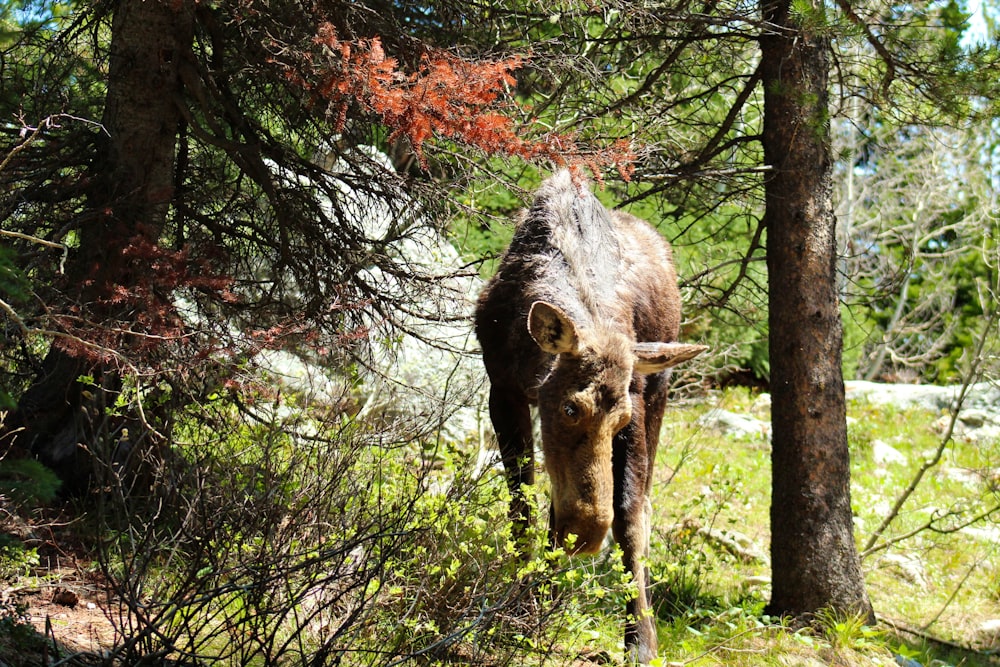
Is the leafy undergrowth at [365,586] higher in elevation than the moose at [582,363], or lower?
lower

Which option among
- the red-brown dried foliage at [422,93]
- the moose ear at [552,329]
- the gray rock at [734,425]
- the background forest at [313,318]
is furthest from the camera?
the gray rock at [734,425]

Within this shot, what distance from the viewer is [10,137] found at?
5602 mm

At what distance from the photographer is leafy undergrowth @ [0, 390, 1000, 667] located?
3834mm

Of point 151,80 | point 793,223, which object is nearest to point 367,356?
point 151,80

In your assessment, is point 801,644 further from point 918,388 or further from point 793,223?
point 918,388

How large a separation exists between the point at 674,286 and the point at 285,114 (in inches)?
132

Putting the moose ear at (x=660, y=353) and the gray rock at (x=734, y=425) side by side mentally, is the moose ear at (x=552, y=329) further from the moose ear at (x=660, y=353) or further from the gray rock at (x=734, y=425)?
→ the gray rock at (x=734, y=425)

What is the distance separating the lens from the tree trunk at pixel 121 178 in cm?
548

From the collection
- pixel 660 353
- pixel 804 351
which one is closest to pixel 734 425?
pixel 804 351

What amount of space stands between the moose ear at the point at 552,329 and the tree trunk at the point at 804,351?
92.8 inches

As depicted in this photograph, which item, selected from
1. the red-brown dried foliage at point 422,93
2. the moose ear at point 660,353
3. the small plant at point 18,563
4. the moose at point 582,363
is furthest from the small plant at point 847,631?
the small plant at point 18,563

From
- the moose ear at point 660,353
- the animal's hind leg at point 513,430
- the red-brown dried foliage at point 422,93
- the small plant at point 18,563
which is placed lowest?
the small plant at point 18,563

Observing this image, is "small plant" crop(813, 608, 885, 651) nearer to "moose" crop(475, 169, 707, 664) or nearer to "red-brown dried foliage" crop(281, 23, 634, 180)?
"moose" crop(475, 169, 707, 664)

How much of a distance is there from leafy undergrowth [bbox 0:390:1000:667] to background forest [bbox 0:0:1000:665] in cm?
3
